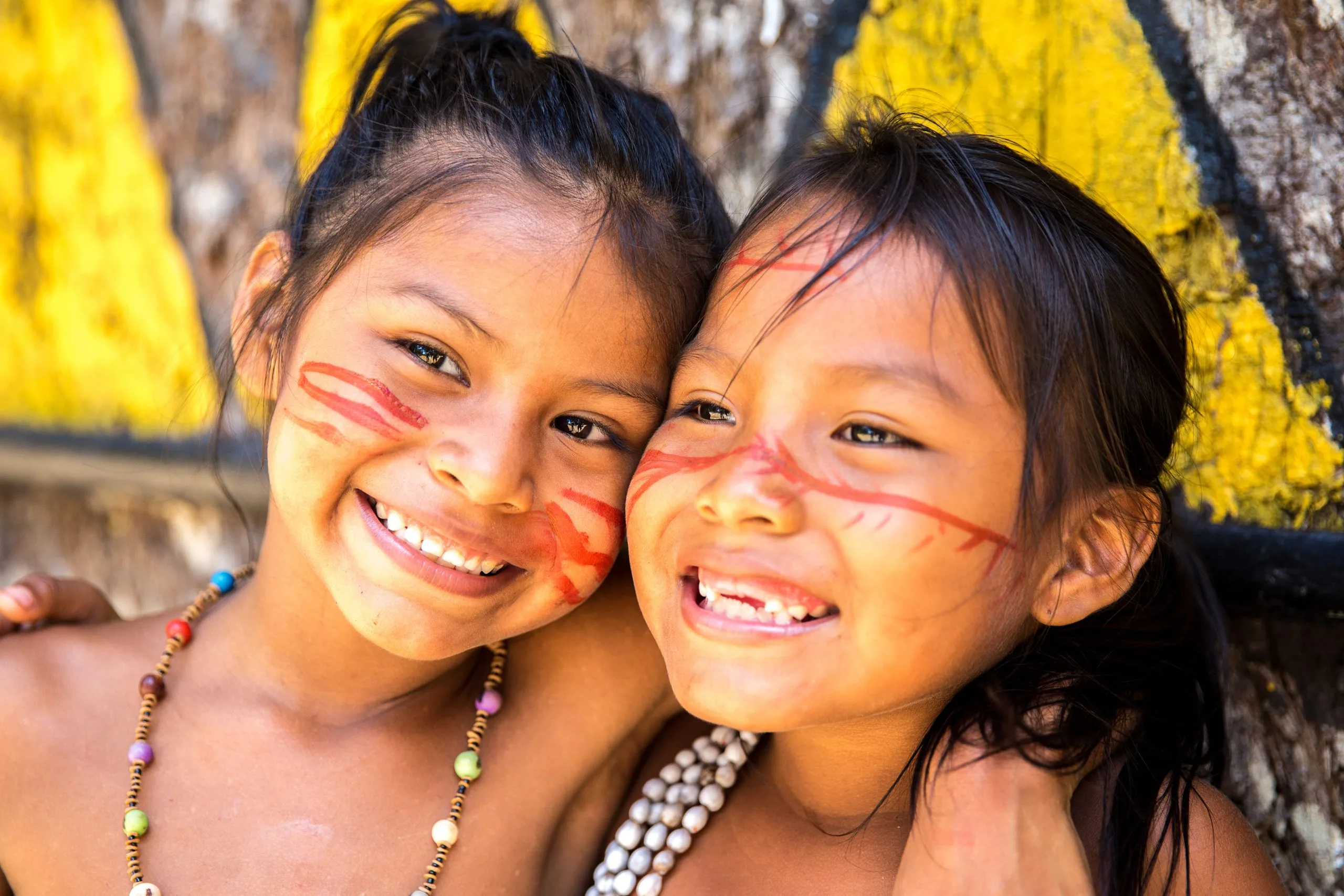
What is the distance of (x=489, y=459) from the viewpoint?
130 cm

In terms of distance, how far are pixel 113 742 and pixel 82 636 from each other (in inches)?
7.2

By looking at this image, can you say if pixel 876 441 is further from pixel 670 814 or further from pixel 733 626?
pixel 670 814

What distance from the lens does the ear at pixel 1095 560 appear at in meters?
1.26

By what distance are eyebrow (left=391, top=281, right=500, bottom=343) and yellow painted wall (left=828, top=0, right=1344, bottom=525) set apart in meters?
→ 0.87

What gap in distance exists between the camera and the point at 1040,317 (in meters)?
1.22

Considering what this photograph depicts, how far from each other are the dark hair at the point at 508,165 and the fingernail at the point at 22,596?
481 mm

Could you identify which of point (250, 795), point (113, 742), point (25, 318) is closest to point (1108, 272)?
point (250, 795)

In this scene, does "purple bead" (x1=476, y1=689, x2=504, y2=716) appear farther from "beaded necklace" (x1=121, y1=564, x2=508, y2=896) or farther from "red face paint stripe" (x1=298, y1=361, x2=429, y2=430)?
"red face paint stripe" (x1=298, y1=361, x2=429, y2=430)

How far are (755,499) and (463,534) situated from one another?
0.38 m

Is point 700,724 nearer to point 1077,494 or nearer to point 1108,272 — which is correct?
point 1077,494

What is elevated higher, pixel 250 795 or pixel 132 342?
pixel 250 795

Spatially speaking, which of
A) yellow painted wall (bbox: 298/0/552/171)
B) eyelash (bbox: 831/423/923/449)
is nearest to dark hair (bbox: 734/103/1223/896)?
eyelash (bbox: 831/423/923/449)

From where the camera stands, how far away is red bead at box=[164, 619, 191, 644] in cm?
165

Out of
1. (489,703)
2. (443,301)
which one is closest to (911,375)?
(443,301)
